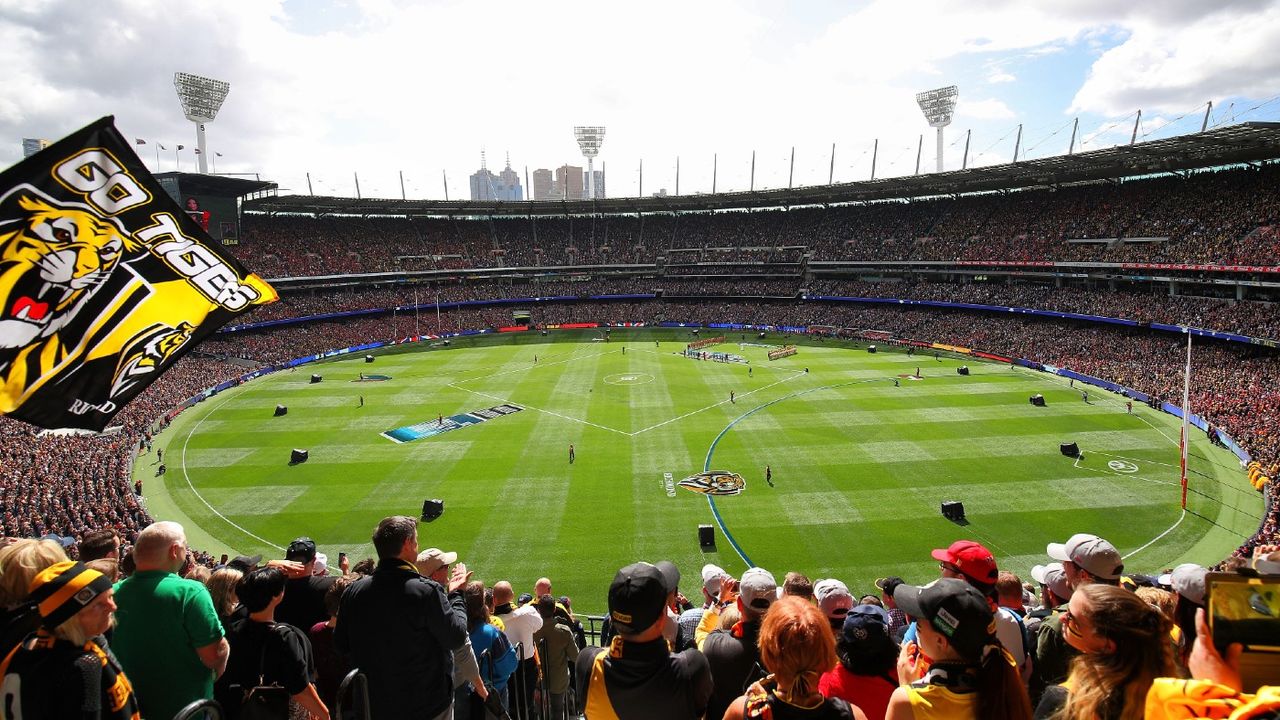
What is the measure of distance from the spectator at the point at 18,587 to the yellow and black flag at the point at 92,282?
2409mm

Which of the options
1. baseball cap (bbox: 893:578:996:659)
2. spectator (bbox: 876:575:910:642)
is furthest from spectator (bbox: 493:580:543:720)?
spectator (bbox: 876:575:910:642)

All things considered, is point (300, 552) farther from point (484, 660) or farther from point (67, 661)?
point (67, 661)

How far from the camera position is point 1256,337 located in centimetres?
4516

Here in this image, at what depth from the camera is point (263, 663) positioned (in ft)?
17.4

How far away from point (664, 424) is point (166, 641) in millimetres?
38277

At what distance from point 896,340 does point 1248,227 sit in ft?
101

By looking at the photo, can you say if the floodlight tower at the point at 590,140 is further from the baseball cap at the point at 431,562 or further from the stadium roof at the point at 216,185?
the baseball cap at the point at 431,562

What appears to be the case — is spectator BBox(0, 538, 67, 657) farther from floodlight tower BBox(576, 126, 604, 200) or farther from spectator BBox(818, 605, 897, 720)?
floodlight tower BBox(576, 126, 604, 200)

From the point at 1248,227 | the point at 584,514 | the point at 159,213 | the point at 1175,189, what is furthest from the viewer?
the point at 1175,189

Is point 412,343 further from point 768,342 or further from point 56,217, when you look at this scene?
point 56,217

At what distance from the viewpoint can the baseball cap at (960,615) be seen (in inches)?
164

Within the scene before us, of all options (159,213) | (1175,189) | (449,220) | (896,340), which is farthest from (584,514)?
(449,220)

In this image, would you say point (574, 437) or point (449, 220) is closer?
point (574, 437)

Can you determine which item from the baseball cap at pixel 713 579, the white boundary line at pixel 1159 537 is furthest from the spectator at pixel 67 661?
the white boundary line at pixel 1159 537
